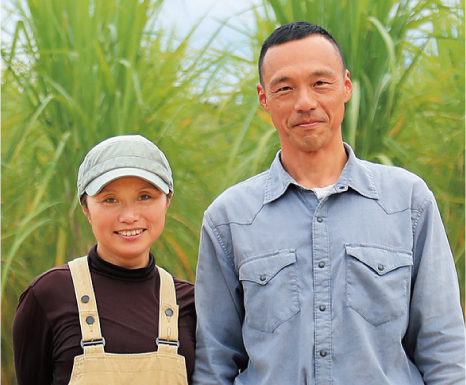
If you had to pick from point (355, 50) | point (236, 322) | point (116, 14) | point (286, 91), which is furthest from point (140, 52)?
point (236, 322)

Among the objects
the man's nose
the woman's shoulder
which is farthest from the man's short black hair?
the woman's shoulder

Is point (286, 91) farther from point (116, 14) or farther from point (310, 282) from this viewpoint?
point (116, 14)

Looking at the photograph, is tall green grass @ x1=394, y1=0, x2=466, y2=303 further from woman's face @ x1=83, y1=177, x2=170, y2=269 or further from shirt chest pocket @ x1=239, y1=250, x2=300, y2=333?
woman's face @ x1=83, y1=177, x2=170, y2=269

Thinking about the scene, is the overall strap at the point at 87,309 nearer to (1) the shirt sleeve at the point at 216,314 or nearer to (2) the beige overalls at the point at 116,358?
(2) the beige overalls at the point at 116,358

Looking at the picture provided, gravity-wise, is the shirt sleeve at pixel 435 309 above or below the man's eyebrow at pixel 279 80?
below

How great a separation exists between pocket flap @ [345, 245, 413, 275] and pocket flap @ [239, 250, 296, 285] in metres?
0.15

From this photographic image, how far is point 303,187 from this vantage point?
1715mm

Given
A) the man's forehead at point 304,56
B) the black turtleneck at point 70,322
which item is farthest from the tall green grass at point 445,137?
the black turtleneck at point 70,322

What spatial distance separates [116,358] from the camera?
5.27 ft

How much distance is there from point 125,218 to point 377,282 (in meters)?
0.65

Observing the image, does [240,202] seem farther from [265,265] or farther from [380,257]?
[380,257]

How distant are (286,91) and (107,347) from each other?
776 millimetres

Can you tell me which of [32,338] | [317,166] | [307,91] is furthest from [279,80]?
[32,338]

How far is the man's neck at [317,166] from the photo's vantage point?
68.0 inches
